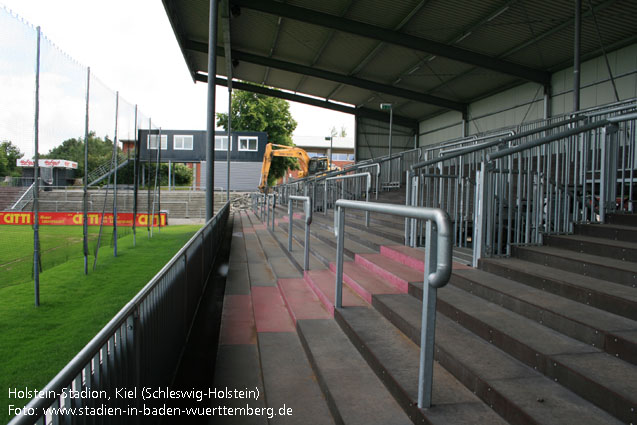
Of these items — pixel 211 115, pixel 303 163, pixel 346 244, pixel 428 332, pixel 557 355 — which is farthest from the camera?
pixel 303 163

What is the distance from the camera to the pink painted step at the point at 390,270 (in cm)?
404

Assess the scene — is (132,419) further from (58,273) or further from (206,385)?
(58,273)

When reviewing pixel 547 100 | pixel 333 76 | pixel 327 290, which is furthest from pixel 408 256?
pixel 333 76

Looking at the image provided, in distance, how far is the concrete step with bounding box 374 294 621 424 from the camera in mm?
1898

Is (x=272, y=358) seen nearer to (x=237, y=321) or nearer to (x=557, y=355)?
(x=237, y=321)

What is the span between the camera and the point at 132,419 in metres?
1.98

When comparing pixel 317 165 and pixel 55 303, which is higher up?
pixel 317 165

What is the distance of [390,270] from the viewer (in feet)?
14.5

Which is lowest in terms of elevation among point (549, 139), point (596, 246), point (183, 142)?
point (596, 246)

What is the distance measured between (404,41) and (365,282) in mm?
13566

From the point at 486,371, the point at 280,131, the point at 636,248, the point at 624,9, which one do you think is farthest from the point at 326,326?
the point at 280,131

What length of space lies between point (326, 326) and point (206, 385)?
1.11 meters

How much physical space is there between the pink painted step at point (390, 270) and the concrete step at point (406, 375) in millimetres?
563

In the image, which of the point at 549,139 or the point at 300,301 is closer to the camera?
the point at 549,139
